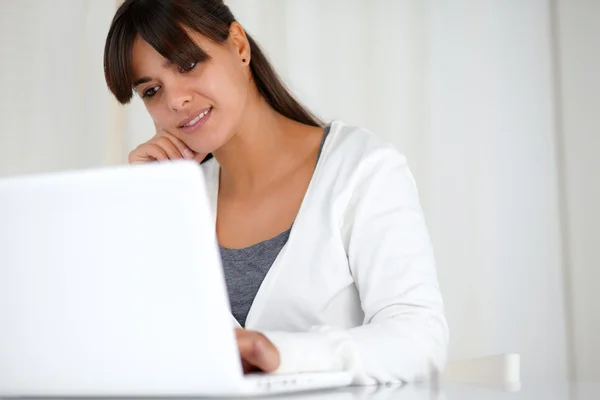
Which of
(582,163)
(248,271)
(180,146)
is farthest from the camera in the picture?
(582,163)

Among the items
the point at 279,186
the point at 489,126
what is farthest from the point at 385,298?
the point at 489,126

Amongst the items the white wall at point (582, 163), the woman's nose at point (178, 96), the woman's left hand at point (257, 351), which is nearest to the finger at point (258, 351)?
the woman's left hand at point (257, 351)

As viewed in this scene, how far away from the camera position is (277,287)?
1320 millimetres

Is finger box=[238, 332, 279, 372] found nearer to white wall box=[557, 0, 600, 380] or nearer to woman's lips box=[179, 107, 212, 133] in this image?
woman's lips box=[179, 107, 212, 133]

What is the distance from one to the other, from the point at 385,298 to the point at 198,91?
23.1 inches

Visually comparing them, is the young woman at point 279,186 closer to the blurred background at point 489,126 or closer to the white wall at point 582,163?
the blurred background at point 489,126

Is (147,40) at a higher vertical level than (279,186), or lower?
higher

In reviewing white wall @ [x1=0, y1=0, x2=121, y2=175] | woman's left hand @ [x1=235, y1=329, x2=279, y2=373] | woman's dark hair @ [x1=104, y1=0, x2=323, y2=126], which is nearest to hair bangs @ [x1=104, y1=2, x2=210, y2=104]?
woman's dark hair @ [x1=104, y1=0, x2=323, y2=126]

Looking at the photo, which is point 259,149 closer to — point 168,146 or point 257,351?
point 168,146

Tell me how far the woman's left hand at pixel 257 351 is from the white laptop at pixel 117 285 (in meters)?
0.11

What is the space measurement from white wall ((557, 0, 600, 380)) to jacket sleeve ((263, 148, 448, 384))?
1.25 meters

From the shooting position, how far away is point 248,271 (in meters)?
1.38

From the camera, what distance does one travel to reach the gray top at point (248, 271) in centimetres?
136

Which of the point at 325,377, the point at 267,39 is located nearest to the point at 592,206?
the point at 267,39
